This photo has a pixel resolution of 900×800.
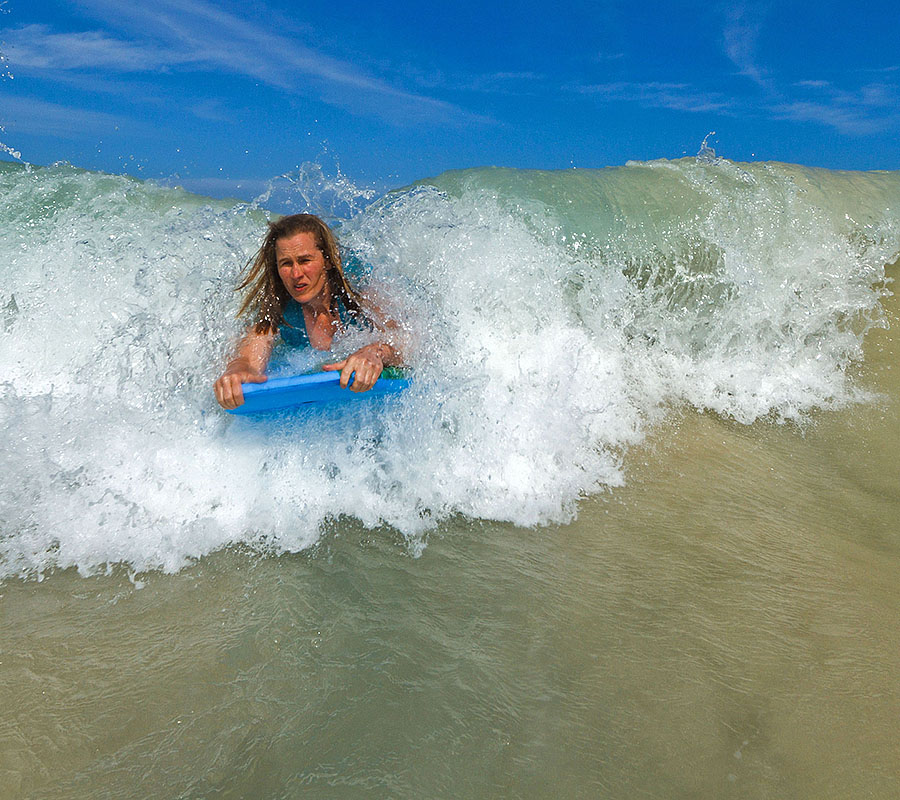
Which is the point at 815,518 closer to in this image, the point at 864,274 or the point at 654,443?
the point at 654,443

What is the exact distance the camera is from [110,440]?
11.3 ft

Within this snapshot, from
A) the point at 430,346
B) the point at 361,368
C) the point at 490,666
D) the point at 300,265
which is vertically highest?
the point at 300,265

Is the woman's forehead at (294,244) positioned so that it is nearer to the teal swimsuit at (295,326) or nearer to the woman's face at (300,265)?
the woman's face at (300,265)

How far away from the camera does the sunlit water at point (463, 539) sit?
1980 millimetres

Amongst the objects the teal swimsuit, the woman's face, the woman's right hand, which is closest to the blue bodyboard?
the woman's right hand

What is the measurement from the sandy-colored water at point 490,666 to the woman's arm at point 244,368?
0.69 meters

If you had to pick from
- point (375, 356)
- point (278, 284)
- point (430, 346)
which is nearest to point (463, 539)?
point (375, 356)

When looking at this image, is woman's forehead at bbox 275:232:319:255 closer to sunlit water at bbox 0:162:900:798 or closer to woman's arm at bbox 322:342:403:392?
sunlit water at bbox 0:162:900:798

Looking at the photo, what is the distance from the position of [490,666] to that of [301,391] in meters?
1.42

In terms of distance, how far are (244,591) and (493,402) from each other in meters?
1.76

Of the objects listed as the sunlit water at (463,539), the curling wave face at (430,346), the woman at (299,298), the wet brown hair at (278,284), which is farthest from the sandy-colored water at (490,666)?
the wet brown hair at (278,284)

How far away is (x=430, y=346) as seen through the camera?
366cm

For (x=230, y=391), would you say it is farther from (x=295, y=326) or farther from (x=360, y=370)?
(x=295, y=326)

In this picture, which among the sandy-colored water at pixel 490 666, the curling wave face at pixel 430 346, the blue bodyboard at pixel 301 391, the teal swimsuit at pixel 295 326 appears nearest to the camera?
the sandy-colored water at pixel 490 666
